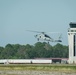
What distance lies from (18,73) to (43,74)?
22.4 ft

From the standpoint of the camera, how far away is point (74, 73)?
115 meters

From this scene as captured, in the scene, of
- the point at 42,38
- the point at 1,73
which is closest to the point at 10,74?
the point at 1,73

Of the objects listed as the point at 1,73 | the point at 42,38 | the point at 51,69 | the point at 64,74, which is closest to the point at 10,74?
the point at 1,73

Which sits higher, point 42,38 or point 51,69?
point 42,38

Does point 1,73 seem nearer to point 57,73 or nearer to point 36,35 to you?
point 57,73

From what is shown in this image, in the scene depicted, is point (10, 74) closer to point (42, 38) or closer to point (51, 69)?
point (51, 69)

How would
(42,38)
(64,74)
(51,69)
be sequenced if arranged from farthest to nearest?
1. (42,38)
2. (51,69)
3. (64,74)

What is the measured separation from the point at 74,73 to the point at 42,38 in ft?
274

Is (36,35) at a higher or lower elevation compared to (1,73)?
higher

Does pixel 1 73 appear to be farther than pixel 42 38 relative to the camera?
No

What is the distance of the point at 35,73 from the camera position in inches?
4609

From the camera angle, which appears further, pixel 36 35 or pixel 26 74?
pixel 36 35

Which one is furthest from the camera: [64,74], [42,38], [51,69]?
[42,38]

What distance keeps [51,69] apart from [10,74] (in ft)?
66.9
